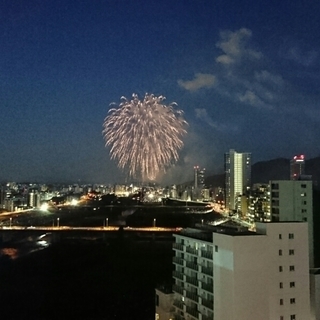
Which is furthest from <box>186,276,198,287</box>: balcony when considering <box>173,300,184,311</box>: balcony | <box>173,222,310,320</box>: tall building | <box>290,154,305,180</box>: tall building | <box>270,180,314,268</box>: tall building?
<box>290,154,305,180</box>: tall building

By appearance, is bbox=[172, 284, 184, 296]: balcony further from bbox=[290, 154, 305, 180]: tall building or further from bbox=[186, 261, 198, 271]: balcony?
bbox=[290, 154, 305, 180]: tall building

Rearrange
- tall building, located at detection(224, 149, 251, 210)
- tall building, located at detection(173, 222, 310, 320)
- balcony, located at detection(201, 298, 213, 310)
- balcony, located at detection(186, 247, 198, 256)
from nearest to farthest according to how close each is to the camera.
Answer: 1. tall building, located at detection(173, 222, 310, 320)
2. balcony, located at detection(201, 298, 213, 310)
3. balcony, located at detection(186, 247, 198, 256)
4. tall building, located at detection(224, 149, 251, 210)

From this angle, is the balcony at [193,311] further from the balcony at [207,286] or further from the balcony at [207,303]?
the balcony at [207,286]

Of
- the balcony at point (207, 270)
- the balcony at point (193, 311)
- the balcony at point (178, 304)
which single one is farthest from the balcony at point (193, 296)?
the balcony at point (207, 270)

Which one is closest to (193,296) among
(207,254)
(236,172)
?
(207,254)

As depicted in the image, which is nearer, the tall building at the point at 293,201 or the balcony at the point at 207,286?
the balcony at the point at 207,286

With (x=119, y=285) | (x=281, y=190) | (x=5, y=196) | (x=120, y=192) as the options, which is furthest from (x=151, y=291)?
(x=120, y=192)

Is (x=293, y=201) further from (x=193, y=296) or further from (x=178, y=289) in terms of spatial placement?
(x=193, y=296)
